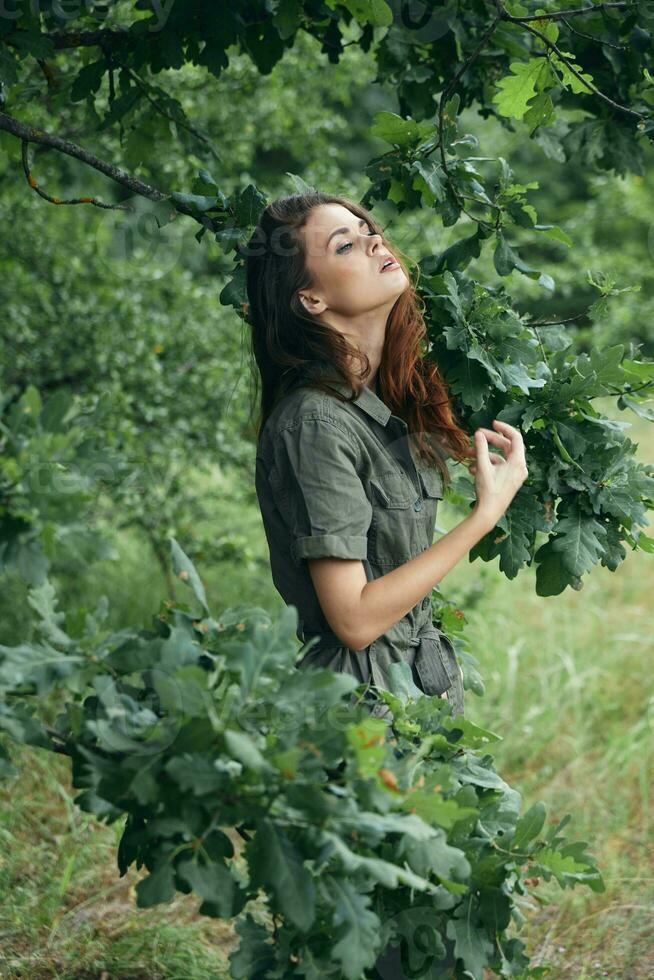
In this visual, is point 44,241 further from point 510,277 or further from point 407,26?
point 510,277

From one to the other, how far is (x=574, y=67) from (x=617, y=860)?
234cm

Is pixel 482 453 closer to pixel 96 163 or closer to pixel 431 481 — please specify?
pixel 431 481

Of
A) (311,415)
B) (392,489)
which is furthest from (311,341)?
(392,489)

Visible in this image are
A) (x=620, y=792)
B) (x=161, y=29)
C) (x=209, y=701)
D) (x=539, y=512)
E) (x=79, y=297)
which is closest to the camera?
(x=209, y=701)

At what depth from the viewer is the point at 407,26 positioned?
8.63ft

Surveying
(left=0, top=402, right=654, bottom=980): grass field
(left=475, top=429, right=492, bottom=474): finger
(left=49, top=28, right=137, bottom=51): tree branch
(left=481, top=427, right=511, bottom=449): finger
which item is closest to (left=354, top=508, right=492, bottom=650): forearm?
(left=475, top=429, right=492, bottom=474): finger

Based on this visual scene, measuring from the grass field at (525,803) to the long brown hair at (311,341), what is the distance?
1455 millimetres

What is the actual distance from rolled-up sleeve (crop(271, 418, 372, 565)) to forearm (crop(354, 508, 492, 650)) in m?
0.07

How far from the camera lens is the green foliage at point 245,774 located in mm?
1291

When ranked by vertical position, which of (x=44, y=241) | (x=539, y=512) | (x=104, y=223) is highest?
(x=539, y=512)

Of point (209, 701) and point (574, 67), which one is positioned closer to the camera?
point (209, 701)

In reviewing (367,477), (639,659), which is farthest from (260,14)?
(639,659)

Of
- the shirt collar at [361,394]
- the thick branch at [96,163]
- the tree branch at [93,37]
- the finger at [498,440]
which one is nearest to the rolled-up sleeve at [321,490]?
the shirt collar at [361,394]

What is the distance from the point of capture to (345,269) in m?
2.00
